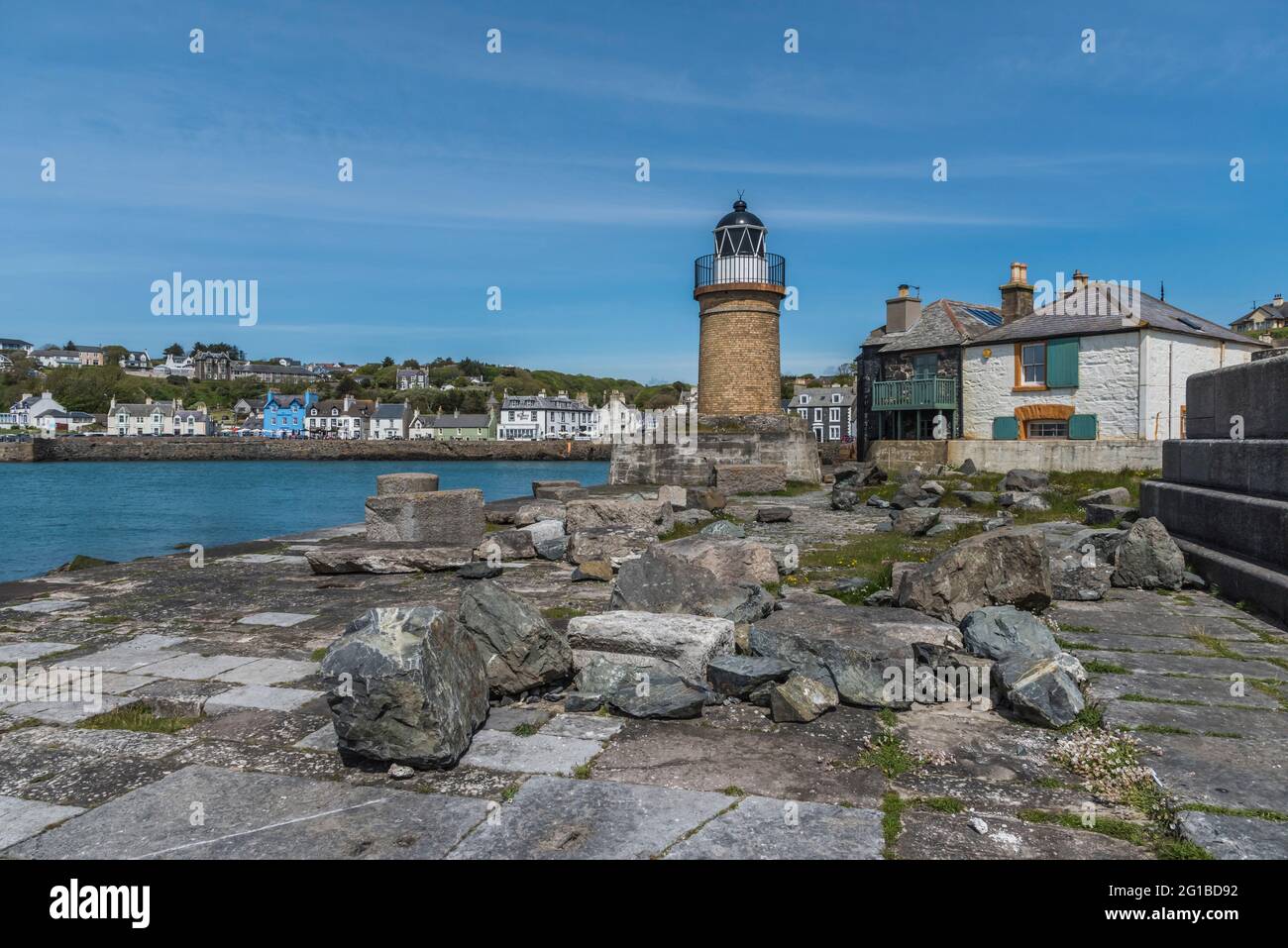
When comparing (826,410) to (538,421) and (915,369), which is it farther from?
Result: (538,421)

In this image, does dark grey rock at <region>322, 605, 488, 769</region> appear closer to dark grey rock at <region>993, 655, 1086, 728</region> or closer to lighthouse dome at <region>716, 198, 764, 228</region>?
dark grey rock at <region>993, 655, 1086, 728</region>

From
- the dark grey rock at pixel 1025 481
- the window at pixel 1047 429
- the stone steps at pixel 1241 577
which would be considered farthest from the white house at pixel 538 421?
the stone steps at pixel 1241 577

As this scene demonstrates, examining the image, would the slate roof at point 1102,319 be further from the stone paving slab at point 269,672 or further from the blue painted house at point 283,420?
the blue painted house at point 283,420

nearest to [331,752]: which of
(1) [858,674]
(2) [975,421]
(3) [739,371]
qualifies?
(1) [858,674]

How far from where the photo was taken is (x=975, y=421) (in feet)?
97.7

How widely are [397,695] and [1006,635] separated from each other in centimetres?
404

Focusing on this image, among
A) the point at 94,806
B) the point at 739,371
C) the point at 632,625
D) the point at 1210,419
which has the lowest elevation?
the point at 94,806

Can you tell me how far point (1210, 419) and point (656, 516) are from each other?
7.74m

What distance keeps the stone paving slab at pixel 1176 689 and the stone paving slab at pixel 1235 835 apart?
61.2 inches

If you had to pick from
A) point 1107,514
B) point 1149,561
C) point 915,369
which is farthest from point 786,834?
point 915,369

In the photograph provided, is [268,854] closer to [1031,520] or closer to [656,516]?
[656,516]

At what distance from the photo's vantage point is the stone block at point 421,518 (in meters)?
11.6

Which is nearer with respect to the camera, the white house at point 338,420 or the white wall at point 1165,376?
the white wall at point 1165,376
